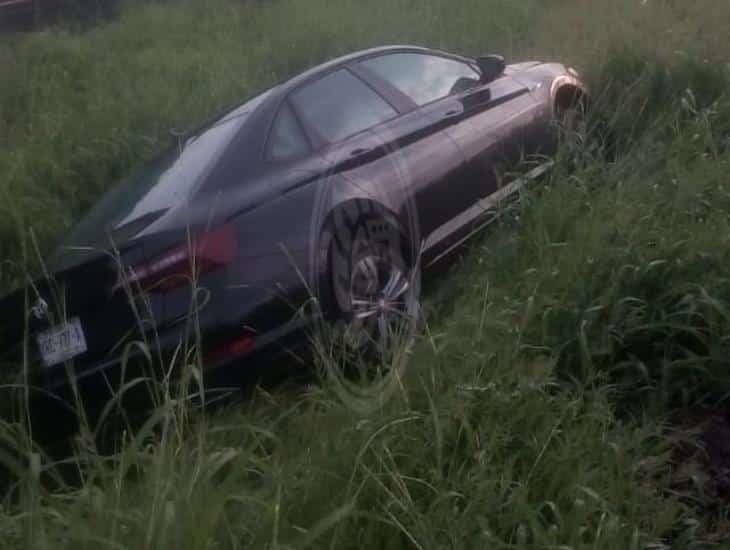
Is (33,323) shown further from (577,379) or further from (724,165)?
(724,165)

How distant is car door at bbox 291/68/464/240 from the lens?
516cm

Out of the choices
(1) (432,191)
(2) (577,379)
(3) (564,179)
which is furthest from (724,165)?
(2) (577,379)

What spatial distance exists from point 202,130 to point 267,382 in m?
1.76

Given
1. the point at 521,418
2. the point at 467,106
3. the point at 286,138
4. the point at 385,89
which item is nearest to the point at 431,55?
the point at 467,106

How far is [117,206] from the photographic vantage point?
5.25m

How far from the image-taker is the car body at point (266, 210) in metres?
4.41

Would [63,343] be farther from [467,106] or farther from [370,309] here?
[467,106]

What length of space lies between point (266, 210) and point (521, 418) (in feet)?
5.17

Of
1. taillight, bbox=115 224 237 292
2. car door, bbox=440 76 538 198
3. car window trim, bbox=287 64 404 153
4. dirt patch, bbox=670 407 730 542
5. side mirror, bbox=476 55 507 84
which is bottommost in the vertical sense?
dirt patch, bbox=670 407 730 542

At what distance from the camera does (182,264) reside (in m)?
4.40

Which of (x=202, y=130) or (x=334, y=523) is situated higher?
(x=202, y=130)

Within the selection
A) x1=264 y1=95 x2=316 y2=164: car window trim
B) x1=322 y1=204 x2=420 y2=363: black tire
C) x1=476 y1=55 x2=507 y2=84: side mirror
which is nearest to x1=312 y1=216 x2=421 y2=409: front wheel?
x1=322 y1=204 x2=420 y2=363: black tire

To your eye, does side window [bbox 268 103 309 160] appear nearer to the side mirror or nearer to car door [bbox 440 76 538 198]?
car door [bbox 440 76 538 198]

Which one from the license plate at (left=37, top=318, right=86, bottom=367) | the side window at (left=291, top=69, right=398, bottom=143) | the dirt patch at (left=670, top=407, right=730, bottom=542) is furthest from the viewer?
the side window at (left=291, top=69, right=398, bottom=143)
